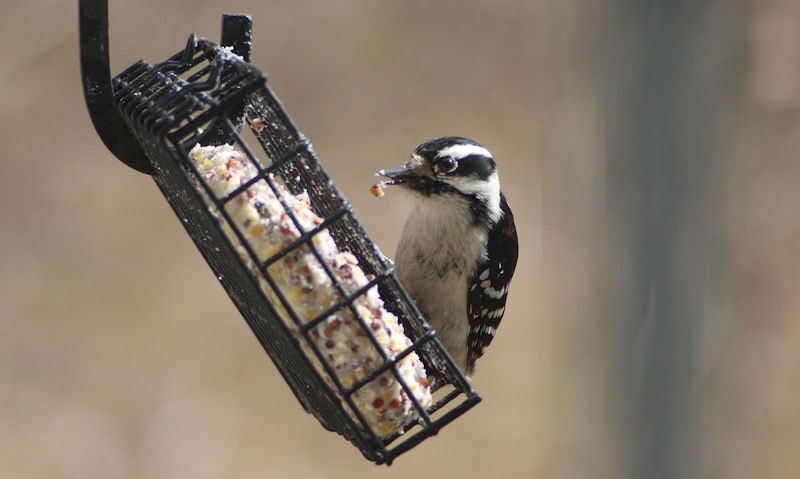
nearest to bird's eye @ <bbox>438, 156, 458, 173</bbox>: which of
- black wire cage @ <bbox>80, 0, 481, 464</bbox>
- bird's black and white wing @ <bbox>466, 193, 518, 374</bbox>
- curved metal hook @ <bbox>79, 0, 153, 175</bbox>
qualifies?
bird's black and white wing @ <bbox>466, 193, 518, 374</bbox>

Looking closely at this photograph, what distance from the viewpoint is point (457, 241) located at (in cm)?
375

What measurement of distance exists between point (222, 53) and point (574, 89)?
6968mm

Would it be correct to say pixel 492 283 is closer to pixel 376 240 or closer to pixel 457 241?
A: pixel 457 241

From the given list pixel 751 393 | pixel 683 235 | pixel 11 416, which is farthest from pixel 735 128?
pixel 11 416

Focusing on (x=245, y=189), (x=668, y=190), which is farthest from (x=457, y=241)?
(x=245, y=189)

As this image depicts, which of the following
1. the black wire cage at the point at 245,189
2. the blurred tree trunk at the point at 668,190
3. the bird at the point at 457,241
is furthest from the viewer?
the bird at the point at 457,241

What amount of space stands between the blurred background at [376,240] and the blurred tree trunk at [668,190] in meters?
1.11

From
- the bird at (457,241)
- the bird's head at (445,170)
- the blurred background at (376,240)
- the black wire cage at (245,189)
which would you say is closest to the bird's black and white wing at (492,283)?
the bird at (457,241)

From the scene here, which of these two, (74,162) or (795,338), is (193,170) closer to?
(795,338)

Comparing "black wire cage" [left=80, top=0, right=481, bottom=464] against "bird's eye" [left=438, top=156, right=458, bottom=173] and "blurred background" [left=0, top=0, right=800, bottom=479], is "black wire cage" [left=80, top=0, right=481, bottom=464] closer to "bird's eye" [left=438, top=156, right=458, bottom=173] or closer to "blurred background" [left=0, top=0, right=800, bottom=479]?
"bird's eye" [left=438, top=156, right=458, bottom=173]

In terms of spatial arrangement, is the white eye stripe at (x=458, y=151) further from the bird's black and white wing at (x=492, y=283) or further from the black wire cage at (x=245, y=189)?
the black wire cage at (x=245, y=189)

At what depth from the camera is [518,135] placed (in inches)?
365

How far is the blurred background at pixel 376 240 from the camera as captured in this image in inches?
261

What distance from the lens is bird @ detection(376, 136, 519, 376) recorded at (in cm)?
355
